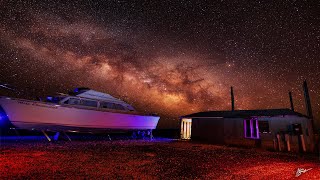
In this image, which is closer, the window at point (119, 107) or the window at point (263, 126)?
the window at point (263, 126)

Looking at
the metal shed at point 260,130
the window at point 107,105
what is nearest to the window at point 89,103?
the window at point 107,105

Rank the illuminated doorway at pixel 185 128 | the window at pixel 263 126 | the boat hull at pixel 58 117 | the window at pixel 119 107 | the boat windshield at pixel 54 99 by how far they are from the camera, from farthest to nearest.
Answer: the illuminated doorway at pixel 185 128 → the window at pixel 119 107 → the window at pixel 263 126 → the boat windshield at pixel 54 99 → the boat hull at pixel 58 117

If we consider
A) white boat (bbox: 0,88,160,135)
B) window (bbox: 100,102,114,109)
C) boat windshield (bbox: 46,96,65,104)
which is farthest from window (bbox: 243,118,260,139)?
boat windshield (bbox: 46,96,65,104)

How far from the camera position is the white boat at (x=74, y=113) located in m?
A: 11.5

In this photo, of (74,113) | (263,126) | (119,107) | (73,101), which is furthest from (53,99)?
(263,126)

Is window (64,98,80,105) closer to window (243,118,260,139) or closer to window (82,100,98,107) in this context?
window (82,100,98,107)

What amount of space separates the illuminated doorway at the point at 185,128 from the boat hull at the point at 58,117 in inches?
224

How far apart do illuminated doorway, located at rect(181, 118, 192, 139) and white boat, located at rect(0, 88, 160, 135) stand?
4.31m

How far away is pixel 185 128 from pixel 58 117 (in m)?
12.0

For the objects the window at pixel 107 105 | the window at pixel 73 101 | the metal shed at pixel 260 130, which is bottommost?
the metal shed at pixel 260 130

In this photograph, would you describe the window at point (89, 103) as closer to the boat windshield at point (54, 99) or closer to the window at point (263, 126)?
the boat windshield at point (54, 99)

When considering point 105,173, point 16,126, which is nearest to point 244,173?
point 105,173

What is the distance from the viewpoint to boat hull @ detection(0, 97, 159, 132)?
11.4m

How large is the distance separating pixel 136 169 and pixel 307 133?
1234 centimetres
